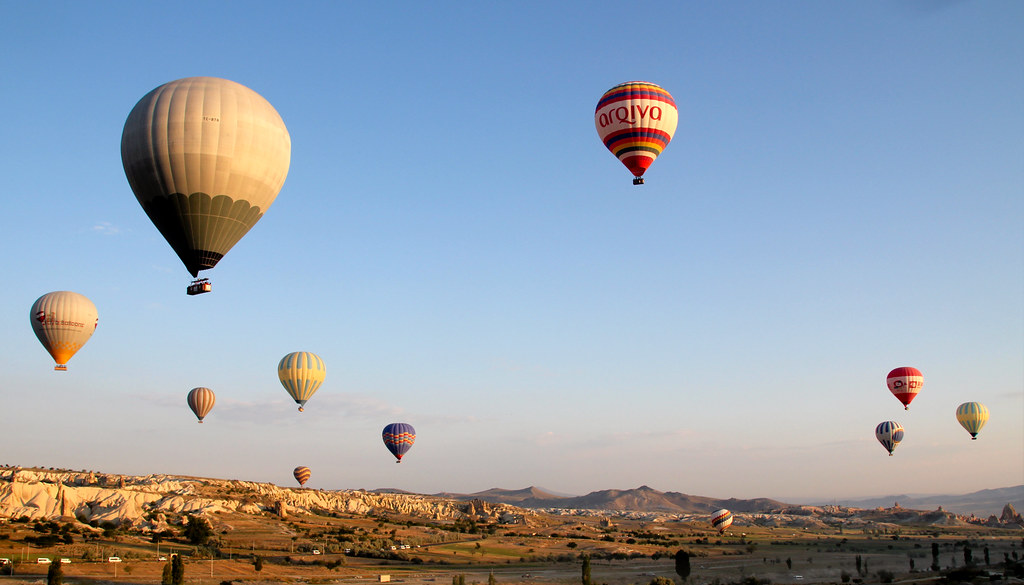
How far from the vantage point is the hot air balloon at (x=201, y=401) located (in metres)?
87.9

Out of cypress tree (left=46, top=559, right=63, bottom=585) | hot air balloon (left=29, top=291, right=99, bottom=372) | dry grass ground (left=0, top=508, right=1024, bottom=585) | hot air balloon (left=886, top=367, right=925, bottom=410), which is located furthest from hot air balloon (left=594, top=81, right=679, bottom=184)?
hot air balloon (left=886, top=367, right=925, bottom=410)

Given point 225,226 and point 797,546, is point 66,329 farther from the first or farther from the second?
point 797,546

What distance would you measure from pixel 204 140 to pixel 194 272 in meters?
6.90

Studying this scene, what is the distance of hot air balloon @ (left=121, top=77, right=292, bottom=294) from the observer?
3825 centimetres

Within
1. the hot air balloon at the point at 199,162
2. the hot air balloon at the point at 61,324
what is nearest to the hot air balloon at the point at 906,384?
the hot air balloon at the point at 199,162

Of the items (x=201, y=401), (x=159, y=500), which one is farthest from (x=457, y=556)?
(x=159, y=500)

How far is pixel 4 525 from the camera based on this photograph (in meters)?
69.2

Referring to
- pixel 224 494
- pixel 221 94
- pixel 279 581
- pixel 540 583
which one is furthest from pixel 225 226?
pixel 224 494

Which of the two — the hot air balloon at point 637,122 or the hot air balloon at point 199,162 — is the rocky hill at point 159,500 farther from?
the hot air balloon at point 637,122

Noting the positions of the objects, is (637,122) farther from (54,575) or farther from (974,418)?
(974,418)

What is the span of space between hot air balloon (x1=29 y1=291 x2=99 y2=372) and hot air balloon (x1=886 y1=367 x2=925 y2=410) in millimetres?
82217

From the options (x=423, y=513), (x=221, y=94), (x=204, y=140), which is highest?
(x=221, y=94)

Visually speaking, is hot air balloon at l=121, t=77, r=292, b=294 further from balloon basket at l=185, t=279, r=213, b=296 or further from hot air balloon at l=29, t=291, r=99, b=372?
hot air balloon at l=29, t=291, r=99, b=372

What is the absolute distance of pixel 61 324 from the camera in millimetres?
61594
